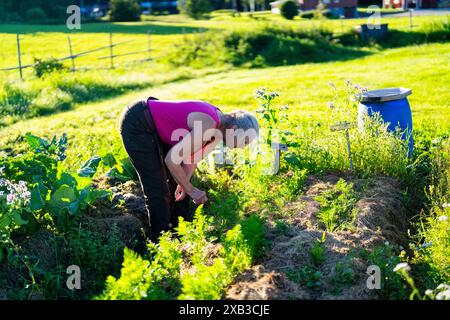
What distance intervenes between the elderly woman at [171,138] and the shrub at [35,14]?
32.1 meters

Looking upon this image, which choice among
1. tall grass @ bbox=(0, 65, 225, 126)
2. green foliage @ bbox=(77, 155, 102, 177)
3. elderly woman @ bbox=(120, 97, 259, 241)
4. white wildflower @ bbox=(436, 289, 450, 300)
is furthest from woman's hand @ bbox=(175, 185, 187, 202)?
tall grass @ bbox=(0, 65, 225, 126)

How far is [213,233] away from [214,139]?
692mm

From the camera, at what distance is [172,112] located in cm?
462

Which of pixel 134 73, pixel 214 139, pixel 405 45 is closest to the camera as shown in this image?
pixel 214 139

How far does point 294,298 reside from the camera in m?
3.58

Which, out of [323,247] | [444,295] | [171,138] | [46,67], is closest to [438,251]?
[323,247]

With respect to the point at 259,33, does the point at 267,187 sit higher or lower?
lower

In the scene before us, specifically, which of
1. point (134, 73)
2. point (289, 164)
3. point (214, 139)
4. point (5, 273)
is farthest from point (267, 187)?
point (134, 73)

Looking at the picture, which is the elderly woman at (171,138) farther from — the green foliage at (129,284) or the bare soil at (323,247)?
the green foliage at (129,284)

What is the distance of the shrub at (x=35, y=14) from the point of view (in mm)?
34531

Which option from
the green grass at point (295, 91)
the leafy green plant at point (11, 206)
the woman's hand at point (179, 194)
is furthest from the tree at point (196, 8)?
the leafy green plant at point (11, 206)
